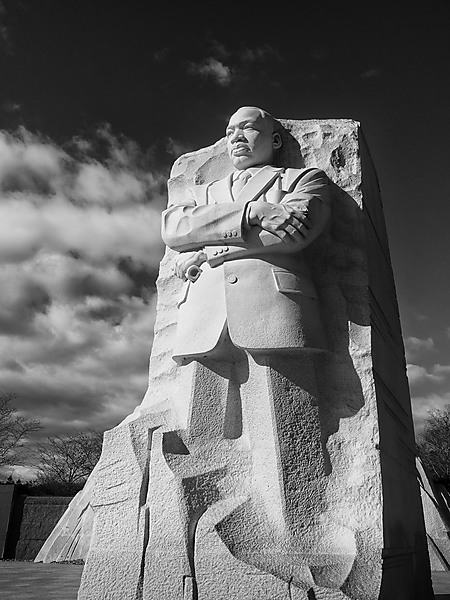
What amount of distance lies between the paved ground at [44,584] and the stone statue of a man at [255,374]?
1543mm

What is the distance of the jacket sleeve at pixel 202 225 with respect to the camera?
3.67 metres

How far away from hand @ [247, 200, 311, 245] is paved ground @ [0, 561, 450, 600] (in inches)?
112

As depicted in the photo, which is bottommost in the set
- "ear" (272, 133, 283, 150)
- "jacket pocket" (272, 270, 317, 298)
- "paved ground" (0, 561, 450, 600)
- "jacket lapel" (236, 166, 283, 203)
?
"paved ground" (0, 561, 450, 600)

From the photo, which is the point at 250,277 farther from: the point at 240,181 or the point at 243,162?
the point at 243,162

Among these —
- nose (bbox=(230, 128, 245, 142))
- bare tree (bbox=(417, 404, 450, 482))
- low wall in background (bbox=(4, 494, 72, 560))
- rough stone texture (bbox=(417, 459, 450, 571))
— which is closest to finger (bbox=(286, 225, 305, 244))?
nose (bbox=(230, 128, 245, 142))

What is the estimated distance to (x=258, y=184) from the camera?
4000mm

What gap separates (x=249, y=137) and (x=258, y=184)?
47cm

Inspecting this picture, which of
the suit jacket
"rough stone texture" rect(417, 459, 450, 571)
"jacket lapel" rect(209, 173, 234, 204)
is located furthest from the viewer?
"rough stone texture" rect(417, 459, 450, 571)

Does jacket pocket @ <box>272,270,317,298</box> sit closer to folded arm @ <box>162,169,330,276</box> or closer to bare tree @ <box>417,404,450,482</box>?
folded arm @ <box>162,169,330,276</box>

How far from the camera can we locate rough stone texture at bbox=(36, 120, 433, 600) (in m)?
3.10

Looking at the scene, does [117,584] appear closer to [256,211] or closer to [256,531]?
[256,531]

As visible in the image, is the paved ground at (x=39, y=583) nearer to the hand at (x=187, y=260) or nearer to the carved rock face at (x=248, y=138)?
the hand at (x=187, y=260)

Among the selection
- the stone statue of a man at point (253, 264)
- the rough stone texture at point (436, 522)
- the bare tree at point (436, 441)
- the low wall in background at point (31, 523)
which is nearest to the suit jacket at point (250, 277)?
the stone statue of a man at point (253, 264)

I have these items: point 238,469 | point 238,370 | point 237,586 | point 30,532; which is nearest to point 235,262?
point 238,370
